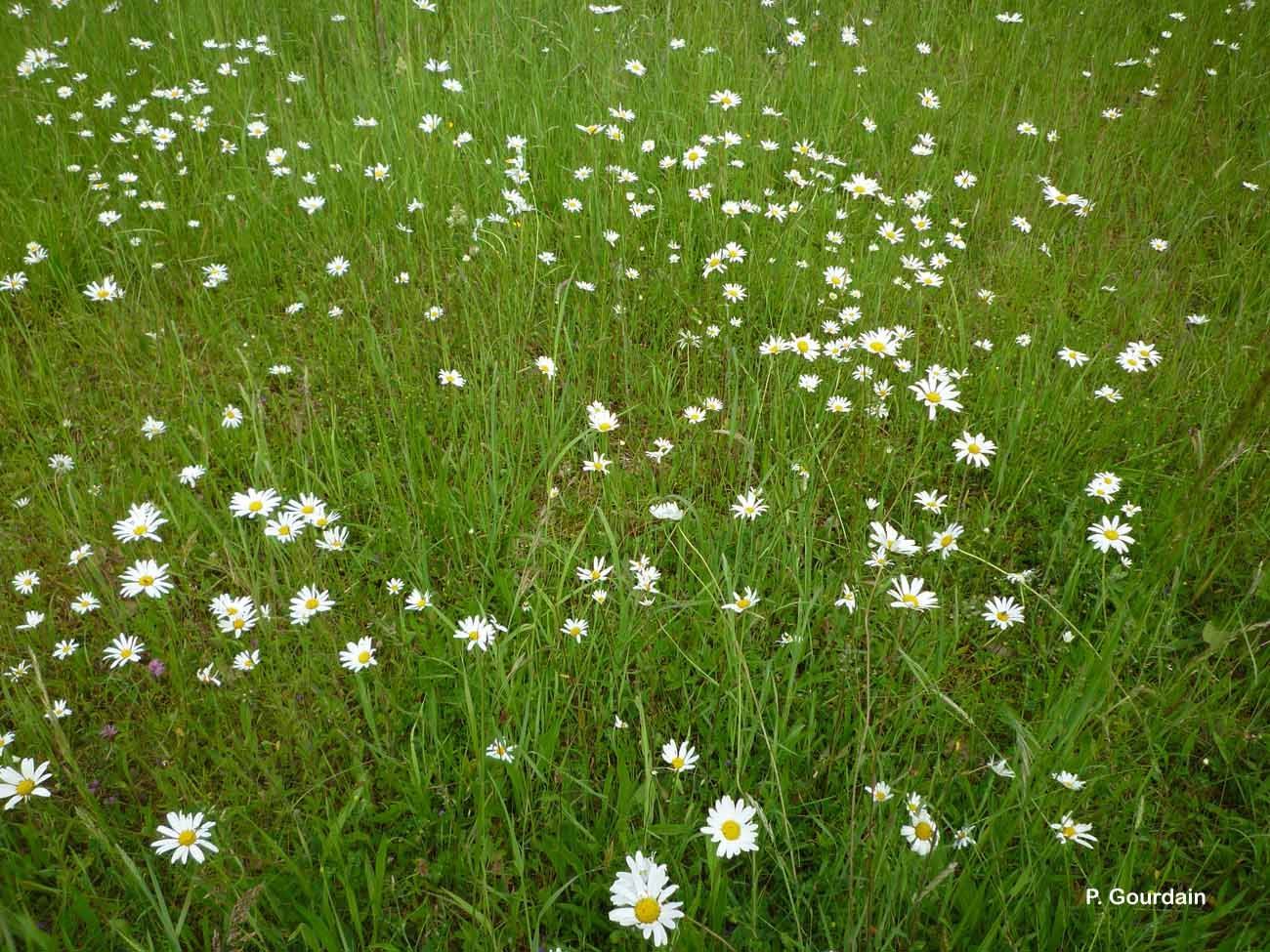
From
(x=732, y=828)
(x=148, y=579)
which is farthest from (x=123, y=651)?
(x=732, y=828)

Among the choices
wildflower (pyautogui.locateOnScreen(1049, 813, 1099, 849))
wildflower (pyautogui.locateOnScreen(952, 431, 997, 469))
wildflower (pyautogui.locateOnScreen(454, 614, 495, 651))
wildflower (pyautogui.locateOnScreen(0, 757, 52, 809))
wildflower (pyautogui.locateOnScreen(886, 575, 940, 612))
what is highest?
wildflower (pyautogui.locateOnScreen(952, 431, 997, 469))

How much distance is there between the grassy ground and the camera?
1346 millimetres

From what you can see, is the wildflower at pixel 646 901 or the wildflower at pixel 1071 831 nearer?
the wildflower at pixel 646 901

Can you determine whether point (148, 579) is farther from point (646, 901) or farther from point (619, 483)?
point (646, 901)

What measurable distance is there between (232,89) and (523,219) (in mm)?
1735

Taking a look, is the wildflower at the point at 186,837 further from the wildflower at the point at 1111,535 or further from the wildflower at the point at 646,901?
the wildflower at the point at 1111,535

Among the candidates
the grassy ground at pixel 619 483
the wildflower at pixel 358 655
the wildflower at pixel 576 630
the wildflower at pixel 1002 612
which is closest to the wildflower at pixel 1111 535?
the grassy ground at pixel 619 483

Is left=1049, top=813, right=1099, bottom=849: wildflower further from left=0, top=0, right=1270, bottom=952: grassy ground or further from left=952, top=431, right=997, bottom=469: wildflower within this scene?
left=952, top=431, right=997, bottom=469: wildflower

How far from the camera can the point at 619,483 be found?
2.05 meters

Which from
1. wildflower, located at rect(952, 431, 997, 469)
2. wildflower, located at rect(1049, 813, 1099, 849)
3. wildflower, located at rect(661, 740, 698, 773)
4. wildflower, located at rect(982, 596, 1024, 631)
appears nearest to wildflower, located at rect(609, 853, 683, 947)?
wildflower, located at rect(661, 740, 698, 773)

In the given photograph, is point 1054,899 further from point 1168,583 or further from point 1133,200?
point 1133,200

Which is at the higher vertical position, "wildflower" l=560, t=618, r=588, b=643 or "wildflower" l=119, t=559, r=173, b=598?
"wildflower" l=119, t=559, r=173, b=598

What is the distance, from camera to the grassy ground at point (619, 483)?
1.35 m

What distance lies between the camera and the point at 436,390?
2.30 metres
